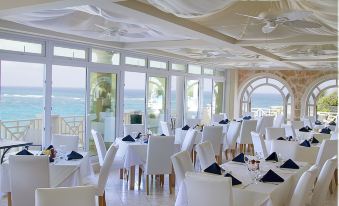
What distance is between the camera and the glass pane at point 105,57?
26.4ft

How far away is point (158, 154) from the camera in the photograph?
591 cm

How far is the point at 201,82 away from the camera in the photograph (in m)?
12.8

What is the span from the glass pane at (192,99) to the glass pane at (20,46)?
6.19 meters

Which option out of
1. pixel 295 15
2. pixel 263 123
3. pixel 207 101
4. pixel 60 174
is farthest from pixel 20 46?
pixel 207 101

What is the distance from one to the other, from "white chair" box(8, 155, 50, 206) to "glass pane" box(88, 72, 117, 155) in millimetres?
3960

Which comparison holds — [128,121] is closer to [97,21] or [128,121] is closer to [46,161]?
[97,21]

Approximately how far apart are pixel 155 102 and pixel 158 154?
461 centimetres

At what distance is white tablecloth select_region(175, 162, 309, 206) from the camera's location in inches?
138

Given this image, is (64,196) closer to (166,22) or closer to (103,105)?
(166,22)

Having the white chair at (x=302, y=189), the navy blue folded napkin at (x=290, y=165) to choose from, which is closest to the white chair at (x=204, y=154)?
the navy blue folded napkin at (x=290, y=165)

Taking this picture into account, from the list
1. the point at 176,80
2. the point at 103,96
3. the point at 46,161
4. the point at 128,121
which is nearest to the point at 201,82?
the point at 176,80

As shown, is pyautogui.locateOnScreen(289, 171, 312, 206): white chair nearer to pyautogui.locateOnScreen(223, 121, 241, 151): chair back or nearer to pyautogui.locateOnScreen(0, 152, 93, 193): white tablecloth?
pyautogui.locateOnScreen(0, 152, 93, 193): white tablecloth

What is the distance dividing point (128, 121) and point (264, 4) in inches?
224

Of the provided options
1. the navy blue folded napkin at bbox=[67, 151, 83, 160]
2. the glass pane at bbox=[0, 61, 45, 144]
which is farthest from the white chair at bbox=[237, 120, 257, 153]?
the navy blue folded napkin at bbox=[67, 151, 83, 160]
